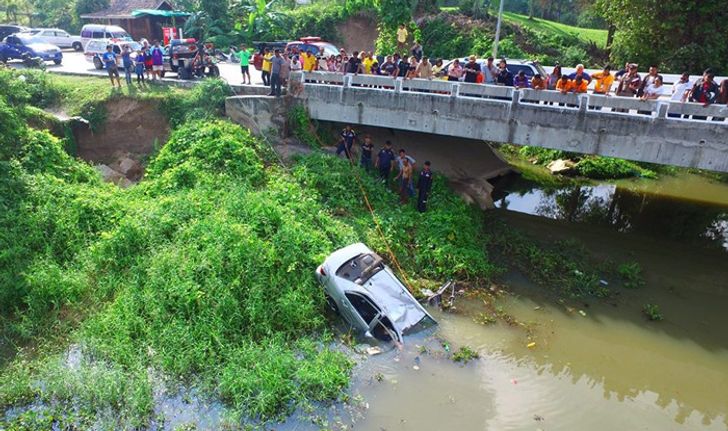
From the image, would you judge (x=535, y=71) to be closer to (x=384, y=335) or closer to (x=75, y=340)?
(x=384, y=335)

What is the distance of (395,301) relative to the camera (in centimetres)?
1061

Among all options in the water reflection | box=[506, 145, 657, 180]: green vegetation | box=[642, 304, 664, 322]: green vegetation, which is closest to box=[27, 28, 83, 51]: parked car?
the water reflection

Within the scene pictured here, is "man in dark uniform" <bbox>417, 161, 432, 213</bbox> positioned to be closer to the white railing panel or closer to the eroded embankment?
the white railing panel

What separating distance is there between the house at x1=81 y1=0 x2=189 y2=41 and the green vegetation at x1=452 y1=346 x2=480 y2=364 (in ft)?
110

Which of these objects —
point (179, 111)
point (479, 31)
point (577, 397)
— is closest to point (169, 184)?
point (179, 111)

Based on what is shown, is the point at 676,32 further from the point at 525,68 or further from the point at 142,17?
the point at 142,17

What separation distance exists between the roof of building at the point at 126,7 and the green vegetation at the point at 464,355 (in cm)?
3818

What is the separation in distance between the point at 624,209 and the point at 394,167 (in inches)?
352

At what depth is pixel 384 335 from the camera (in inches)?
408

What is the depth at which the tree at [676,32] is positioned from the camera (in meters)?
21.0

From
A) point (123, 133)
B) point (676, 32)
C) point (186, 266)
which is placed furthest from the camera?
point (676, 32)

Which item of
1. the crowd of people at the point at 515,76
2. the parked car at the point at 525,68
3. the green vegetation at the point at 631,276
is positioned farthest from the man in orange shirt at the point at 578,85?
the green vegetation at the point at 631,276

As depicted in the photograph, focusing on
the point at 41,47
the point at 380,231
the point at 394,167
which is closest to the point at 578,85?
the point at 394,167

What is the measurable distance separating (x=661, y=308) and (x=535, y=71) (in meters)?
8.10
